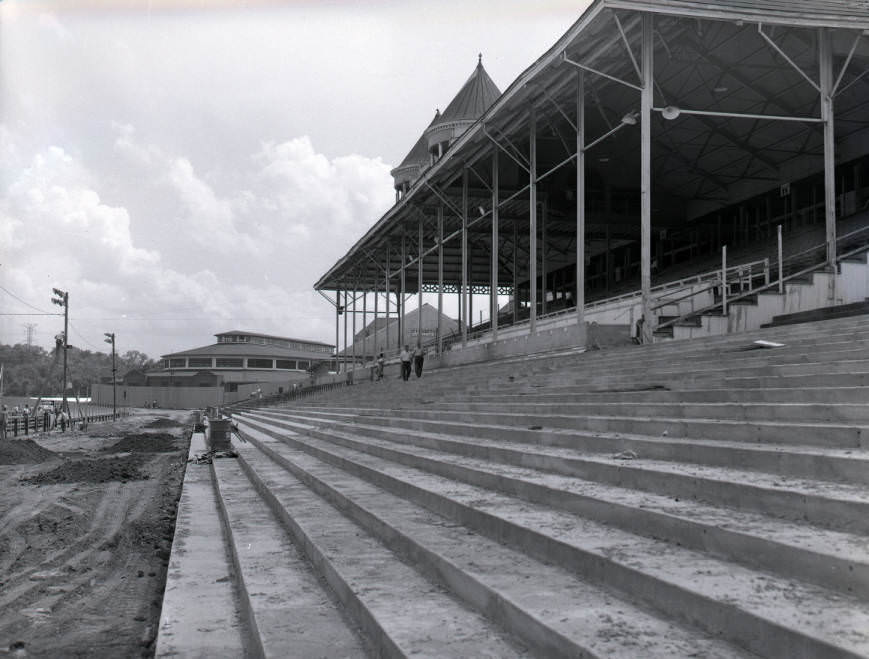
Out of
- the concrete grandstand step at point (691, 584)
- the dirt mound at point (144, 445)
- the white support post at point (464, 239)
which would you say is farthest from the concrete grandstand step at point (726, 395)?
the white support post at point (464, 239)

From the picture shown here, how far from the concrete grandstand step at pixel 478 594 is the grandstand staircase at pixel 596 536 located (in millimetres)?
13

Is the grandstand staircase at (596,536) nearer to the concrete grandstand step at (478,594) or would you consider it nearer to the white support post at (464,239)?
the concrete grandstand step at (478,594)

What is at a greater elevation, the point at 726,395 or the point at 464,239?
the point at 464,239

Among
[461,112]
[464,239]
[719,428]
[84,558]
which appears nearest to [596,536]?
[719,428]

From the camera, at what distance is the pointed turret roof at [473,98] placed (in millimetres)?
47831

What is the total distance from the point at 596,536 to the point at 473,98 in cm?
4699

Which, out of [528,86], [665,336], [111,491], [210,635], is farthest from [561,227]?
[210,635]

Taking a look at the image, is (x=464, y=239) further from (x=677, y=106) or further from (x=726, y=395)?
(x=726, y=395)

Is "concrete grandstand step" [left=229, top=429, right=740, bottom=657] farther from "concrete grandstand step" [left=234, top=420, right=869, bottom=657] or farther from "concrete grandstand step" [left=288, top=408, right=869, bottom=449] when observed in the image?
"concrete grandstand step" [left=288, top=408, right=869, bottom=449]

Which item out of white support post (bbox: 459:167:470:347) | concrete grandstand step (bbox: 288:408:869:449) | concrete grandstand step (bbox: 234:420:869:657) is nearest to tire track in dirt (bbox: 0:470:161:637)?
concrete grandstand step (bbox: 234:420:869:657)

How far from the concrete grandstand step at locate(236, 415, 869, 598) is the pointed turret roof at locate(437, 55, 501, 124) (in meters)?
44.0

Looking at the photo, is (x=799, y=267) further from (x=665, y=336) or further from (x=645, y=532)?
(x=645, y=532)

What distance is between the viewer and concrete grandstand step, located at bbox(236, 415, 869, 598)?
2.97m

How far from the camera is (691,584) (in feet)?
10.2
